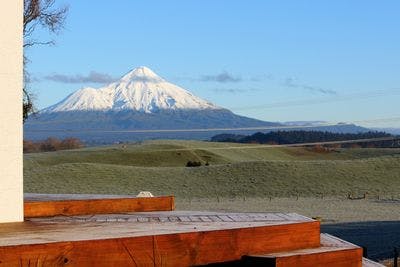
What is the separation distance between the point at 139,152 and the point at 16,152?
5592cm

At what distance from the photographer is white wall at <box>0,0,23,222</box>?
17.3 ft

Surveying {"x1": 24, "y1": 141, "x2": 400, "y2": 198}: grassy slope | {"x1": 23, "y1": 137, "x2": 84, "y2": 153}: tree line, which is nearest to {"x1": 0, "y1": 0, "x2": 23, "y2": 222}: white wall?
{"x1": 24, "y1": 141, "x2": 400, "y2": 198}: grassy slope

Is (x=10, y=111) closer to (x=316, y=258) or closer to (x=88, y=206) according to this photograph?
(x=88, y=206)

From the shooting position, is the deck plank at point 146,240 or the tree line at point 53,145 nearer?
the deck plank at point 146,240

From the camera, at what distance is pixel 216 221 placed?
5.62 meters

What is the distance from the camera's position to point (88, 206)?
6.75 meters

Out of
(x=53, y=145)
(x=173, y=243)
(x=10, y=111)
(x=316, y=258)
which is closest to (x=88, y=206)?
→ (x=10, y=111)

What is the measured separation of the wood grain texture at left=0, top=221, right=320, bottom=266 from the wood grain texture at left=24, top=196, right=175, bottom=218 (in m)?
1.97

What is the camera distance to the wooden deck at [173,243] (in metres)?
4.29

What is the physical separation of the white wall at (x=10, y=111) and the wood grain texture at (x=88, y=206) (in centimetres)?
95

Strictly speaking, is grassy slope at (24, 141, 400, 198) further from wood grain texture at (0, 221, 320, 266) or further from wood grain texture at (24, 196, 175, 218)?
wood grain texture at (0, 221, 320, 266)

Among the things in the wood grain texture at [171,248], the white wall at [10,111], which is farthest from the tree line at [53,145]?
the wood grain texture at [171,248]

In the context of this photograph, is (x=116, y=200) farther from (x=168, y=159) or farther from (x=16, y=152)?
(x=168, y=159)

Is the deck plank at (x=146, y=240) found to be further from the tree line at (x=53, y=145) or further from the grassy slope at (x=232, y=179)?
the tree line at (x=53, y=145)
